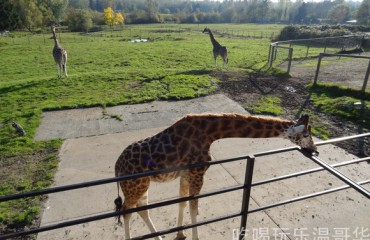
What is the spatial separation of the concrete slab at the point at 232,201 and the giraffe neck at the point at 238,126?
1.60m

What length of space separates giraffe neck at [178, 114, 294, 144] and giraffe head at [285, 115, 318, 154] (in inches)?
4.2

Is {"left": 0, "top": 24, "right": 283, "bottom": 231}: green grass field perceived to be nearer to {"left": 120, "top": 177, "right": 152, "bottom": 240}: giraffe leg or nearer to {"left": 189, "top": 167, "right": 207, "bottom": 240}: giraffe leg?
{"left": 120, "top": 177, "right": 152, "bottom": 240}: giraffe leg

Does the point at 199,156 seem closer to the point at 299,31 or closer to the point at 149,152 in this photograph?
the point at 149,152

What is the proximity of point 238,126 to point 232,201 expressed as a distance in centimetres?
187

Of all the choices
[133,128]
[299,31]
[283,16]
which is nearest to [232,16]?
[283,16]

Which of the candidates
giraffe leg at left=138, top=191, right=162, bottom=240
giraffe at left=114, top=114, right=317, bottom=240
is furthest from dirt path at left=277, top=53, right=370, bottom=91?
giraffe leg at left=138, top=191, right=162, bottom=240

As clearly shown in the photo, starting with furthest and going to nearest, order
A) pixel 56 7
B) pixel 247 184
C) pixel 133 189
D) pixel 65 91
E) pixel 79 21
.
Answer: pixel 56 7, pixel 79 21, pixel 65 91, pixel 133 189, pixel 247 184

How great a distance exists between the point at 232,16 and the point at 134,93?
10790 cm

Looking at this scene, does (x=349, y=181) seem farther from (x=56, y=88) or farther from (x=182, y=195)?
(x=56, y=88)

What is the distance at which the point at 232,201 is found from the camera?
189 inches

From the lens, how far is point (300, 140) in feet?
10.8

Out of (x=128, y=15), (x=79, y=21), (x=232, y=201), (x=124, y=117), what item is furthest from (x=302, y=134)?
(x=128, y=15)

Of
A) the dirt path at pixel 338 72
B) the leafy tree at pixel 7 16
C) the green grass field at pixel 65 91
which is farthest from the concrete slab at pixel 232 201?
the leafy tree at pixel 7 16

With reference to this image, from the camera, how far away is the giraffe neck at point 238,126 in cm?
347
